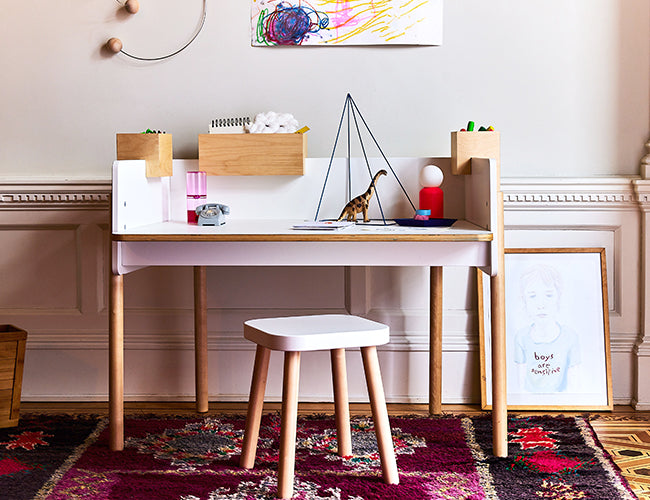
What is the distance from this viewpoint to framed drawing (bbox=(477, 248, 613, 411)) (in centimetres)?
275

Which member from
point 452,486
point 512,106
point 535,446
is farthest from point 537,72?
point 452,486

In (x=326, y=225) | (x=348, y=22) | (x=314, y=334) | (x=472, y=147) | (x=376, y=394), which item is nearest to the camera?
(x=314, y=334)

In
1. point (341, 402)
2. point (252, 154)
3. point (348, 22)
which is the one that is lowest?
point (341, 402)

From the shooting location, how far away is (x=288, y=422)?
191cm

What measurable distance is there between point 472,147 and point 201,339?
1.16m

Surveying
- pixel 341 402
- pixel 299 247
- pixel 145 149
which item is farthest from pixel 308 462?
pixel 145 149

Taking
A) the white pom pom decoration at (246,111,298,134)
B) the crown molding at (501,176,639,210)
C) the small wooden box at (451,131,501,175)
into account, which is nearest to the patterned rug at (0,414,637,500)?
the crown molding at (501,176,639,210)

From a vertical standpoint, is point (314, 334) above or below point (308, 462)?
above

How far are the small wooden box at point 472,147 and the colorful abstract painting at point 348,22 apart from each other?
1.45ft

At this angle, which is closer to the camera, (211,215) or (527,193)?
(211,215)

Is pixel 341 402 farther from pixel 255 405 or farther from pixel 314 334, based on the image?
pixel 314 334

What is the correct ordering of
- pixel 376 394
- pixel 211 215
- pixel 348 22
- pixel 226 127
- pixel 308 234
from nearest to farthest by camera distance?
pixel 376 394 → pixel 308 234 → pixel 211 215 → pixel 226 127 → pixel 348 22

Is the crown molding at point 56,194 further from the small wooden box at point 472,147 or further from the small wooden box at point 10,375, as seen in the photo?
the small wooden box at point 472,147

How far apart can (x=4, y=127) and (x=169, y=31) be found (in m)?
0.72
